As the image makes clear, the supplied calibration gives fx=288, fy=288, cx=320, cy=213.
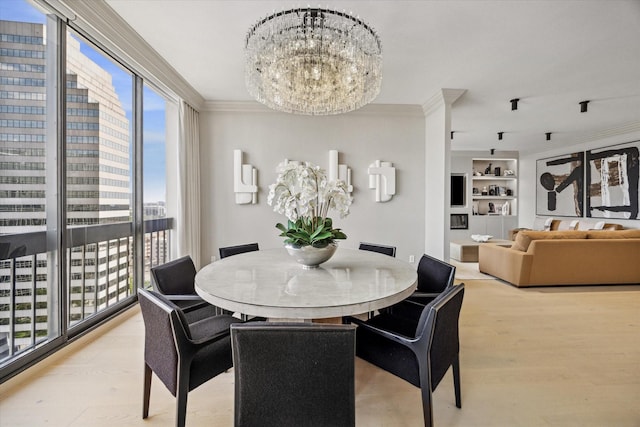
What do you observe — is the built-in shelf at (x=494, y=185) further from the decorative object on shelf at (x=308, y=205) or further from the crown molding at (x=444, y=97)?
the decorative object on shelf at (x=308, y=205)

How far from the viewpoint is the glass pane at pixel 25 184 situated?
174 cm

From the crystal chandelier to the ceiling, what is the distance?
253mm

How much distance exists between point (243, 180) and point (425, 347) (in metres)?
3.36

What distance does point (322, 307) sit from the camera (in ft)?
3.85

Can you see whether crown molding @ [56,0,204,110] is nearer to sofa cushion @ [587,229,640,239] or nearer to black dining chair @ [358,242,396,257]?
black dining chair @ [358,242,396,257]

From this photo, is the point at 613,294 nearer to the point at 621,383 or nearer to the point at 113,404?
the point at 621,383

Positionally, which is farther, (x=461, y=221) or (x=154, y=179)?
(x=461, y=221)

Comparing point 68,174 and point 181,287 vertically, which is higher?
point 68,174

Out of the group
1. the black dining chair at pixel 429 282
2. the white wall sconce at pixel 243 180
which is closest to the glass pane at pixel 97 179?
the white wall sconce at pixel 243 180

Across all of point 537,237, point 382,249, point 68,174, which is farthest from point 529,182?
point 68,174

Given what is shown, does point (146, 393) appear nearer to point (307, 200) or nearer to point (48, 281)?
point (48, 281)

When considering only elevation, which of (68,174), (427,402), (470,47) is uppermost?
(470,47)

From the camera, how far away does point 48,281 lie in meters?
2.02

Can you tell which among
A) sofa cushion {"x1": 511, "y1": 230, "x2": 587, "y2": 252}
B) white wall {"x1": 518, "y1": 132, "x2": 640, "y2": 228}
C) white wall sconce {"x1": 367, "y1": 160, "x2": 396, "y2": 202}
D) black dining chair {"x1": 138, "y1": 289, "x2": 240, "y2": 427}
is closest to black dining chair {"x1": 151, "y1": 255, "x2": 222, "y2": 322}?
black dining chair {"x1": 138, "y1": 289, "x2": 240, "y2": 427}
